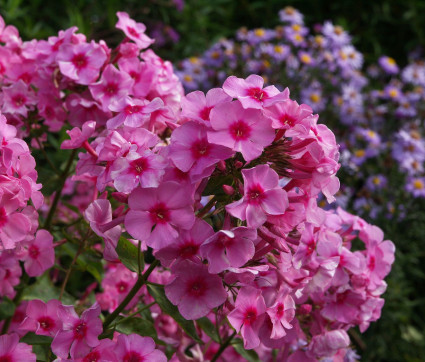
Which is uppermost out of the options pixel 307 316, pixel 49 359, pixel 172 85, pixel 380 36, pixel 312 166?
pixel 312 166

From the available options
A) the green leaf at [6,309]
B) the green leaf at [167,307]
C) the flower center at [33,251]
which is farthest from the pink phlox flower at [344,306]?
the green leaf at [6,309]

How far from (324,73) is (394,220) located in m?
1.22

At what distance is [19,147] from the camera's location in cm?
95

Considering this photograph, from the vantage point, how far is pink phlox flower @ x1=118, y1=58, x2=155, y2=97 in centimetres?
124

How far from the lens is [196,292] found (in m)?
0.92

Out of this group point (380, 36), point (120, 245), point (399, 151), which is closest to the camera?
point (120, 245)

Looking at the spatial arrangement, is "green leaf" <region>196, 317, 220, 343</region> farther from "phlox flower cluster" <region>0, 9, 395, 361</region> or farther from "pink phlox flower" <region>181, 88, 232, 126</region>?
"pink phlox flower" <region>181, 88, 232, 126</region>

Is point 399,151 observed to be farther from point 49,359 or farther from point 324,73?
point 49,359

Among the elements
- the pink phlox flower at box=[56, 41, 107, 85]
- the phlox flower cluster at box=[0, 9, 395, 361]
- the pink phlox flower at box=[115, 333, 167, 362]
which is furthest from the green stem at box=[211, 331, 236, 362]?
the pink phlox flower at box=[56, 41, 107, 85]

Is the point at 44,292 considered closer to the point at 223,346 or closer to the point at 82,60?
the point at 223,346

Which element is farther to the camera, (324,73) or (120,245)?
(324,73)

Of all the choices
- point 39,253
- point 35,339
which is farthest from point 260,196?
point 35,339

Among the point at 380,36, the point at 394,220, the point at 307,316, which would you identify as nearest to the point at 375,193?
the point at 394,220

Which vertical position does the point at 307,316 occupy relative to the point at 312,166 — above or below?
below
